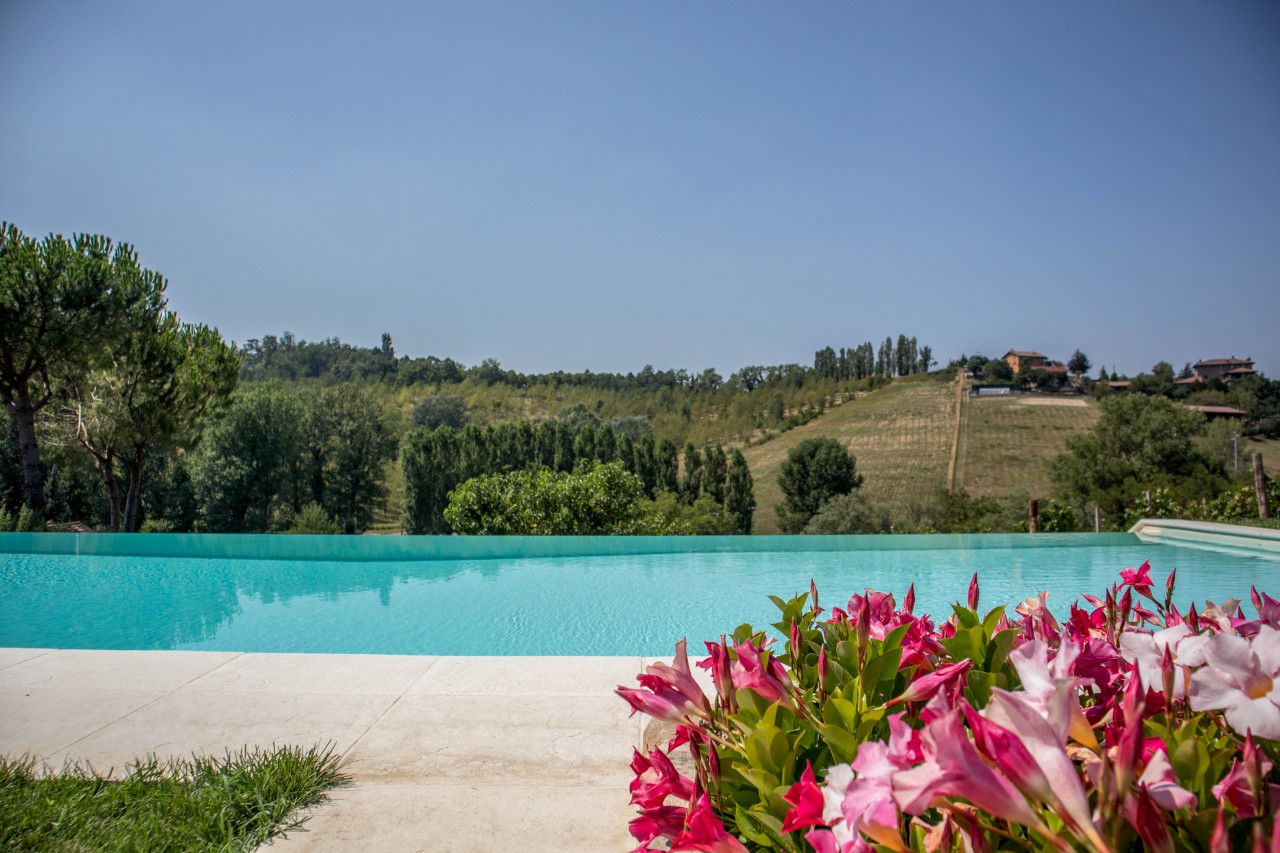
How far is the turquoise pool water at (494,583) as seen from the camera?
505cm

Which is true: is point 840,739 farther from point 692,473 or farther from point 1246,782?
point 692,473

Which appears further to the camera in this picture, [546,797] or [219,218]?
[219,218]

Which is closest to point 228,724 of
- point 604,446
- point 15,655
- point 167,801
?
point 167,801

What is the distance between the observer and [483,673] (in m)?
3.05

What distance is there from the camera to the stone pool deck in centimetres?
175

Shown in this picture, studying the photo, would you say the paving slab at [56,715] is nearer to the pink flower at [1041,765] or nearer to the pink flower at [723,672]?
the pink flower at [723,672]

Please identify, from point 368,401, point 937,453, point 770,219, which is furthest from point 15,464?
point 937,453

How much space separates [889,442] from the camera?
112 ft

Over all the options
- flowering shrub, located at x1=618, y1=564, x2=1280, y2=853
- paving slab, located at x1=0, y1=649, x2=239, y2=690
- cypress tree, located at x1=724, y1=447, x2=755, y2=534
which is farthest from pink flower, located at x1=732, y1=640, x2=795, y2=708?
cypress tree, located at x1=724, y1=447, x2=755, y2=534

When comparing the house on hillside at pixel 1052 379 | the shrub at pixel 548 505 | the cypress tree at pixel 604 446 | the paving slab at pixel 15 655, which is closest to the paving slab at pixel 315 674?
the paving slab at pixel 15 655

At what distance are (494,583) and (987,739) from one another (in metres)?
6.65

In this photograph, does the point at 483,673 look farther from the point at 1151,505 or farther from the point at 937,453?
the point at 937,453

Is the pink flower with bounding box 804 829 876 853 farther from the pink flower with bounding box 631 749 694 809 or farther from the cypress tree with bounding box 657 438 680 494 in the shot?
the cypress tree with bounding box 657 438 680 494

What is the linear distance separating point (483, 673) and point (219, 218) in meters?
7.38
